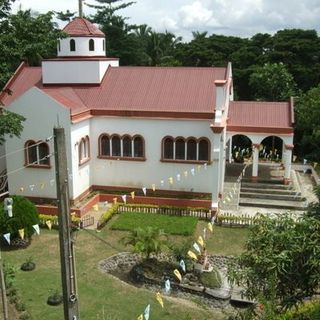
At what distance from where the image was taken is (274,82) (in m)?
36.3

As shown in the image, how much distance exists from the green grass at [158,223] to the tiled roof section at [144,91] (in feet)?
17.7

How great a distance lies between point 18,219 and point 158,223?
20.4 feet

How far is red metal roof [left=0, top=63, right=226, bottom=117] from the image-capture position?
77.5 feet

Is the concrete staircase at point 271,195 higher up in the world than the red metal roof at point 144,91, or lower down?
lower down

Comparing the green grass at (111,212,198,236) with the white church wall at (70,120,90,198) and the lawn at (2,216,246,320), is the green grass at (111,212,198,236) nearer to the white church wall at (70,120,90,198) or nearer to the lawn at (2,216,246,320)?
the lawn at (2,216,246,320)

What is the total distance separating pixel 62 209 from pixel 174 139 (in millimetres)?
15680

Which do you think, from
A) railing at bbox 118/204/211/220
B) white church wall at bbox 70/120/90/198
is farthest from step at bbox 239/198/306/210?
white church wall at bbox 70/120/90/198

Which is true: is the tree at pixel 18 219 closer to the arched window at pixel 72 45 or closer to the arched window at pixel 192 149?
the arched window at pixel 192 149

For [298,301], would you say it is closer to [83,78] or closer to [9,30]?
[9,30]

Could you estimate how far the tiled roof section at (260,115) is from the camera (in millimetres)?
24992

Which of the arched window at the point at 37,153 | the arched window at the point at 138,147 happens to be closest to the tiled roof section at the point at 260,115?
the arched window at the point at 138,147

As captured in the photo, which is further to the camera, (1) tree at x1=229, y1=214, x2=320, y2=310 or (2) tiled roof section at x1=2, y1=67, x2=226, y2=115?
(2) tiled roof section at x1=2, y1=67, x2=226, y2=115

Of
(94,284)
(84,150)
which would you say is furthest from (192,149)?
(94,284)

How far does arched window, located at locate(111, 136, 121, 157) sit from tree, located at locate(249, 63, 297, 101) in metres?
17.1
